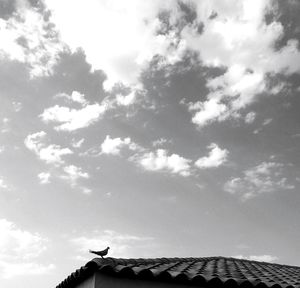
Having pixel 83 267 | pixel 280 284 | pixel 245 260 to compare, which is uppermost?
pixel 245 260

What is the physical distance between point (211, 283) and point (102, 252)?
6.70 feet

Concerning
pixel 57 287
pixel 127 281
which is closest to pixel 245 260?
pixel 57 287

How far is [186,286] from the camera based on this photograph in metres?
5.91

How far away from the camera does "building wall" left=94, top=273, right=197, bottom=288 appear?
5.75 metres

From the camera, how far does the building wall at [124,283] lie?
575 centimetres

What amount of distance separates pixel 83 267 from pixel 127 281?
31.8 inches

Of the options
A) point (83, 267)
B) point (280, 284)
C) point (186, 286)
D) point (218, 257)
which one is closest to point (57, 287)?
point (83, 267)

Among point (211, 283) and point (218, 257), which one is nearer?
point (211, 283)

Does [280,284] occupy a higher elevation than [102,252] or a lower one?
lower

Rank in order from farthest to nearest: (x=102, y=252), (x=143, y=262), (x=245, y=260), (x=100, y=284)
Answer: (x=245, y=260) < (x=143, y=262) < (x=102, y=252) < (x=100, y=284)

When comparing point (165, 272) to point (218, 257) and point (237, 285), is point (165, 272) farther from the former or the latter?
point (218, 257)

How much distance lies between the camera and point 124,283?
229 inches

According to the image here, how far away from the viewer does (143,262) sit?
795 cm

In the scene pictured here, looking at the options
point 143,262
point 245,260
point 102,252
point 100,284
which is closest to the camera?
point 100,284
